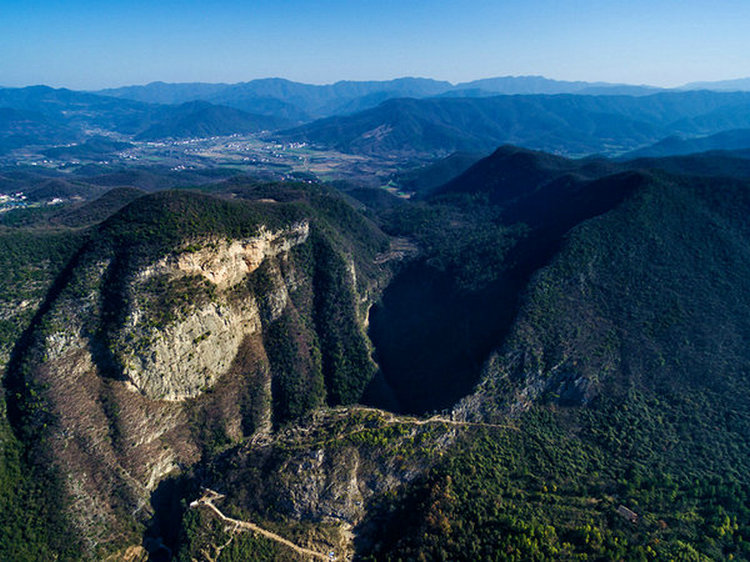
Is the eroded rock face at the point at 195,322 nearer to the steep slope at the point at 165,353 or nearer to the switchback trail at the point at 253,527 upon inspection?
the steep slope at the point at 165,353

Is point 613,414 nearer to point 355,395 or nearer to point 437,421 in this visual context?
point 437,421

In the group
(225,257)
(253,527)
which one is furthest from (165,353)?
(253,527)

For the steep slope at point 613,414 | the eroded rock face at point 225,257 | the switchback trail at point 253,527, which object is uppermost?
the eroded rock face at point 225,257

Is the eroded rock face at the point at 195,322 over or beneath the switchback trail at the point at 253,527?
over

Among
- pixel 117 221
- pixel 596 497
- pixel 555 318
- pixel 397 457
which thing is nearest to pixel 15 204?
pixel 117 221

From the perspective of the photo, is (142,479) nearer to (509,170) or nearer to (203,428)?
(203,428)

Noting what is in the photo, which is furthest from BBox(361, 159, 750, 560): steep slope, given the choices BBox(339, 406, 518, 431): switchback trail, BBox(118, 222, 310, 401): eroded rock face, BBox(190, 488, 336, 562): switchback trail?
BBox(118, 222, 310, 401): eroded rock face

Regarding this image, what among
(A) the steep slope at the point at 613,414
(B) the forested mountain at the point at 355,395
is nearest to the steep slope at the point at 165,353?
(B) the forested mountain at the point at 355,395
